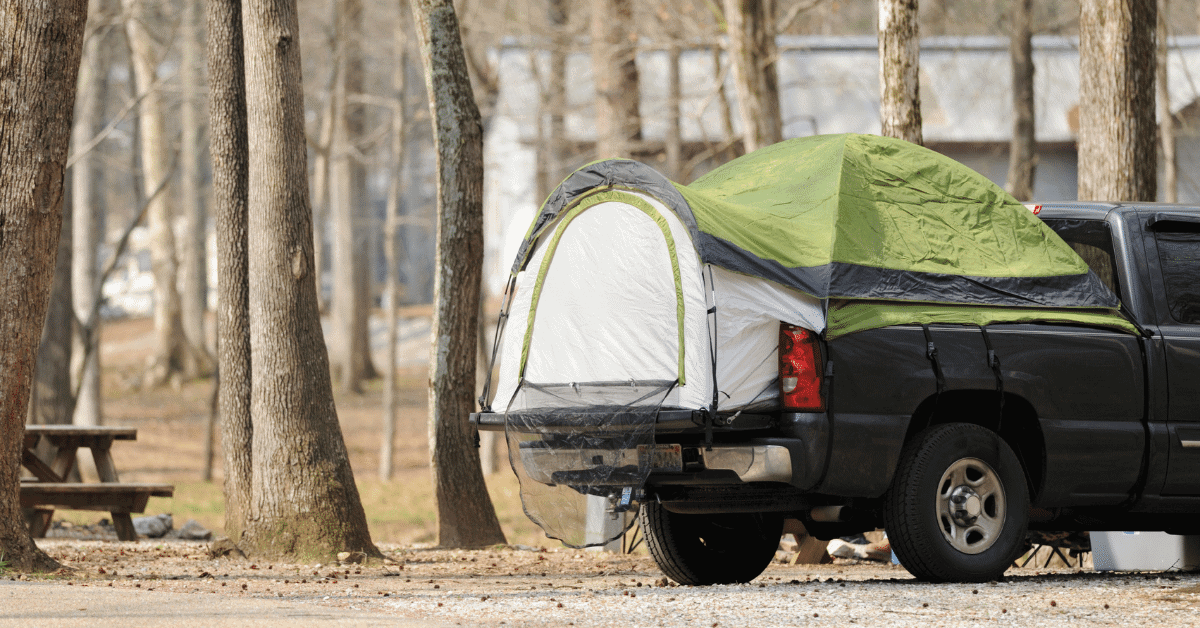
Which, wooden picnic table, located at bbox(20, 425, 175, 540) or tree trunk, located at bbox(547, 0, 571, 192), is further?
tree trunk, located at bbox(547, 0, 571, 192)

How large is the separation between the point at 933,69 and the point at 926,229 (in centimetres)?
1769

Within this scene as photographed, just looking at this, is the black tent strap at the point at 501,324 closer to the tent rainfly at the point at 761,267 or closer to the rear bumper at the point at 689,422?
the tent rainfly at the point at 761,267

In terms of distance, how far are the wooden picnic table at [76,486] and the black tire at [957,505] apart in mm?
7000

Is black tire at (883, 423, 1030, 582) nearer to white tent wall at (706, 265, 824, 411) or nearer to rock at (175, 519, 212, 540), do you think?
white tent wall at (706, 265, 824, 411)

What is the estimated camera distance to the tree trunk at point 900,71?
9859 millimetres

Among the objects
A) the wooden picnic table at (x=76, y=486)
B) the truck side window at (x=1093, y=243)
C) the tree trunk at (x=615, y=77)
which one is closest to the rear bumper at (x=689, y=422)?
the truck side window at (x=1093, y=243)

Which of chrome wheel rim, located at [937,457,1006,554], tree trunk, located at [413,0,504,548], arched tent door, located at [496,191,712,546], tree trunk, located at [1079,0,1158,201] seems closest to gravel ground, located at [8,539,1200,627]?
chrome wheel rim, located at [937,457,1006,554]

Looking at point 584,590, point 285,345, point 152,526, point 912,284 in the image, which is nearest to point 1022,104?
point 152,526

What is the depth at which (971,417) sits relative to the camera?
6.62 meters

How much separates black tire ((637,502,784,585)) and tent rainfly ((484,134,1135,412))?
1.14 metres

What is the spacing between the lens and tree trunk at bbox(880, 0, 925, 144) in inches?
388

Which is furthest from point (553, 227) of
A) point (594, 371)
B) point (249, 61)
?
point (249, 61)

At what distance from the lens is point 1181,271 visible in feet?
23.3

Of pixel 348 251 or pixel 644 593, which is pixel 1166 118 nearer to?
pixel 644 593
